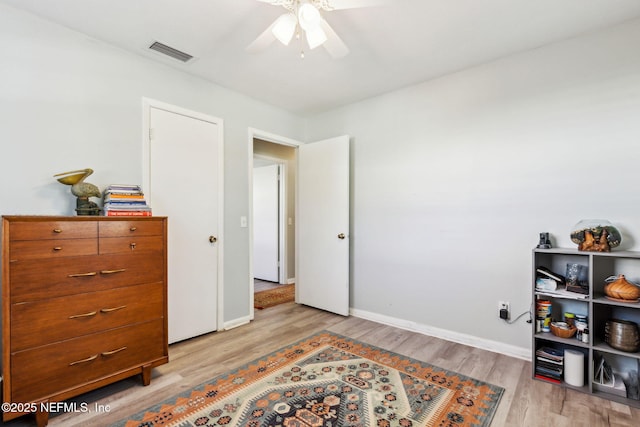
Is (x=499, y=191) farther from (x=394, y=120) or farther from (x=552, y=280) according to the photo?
(x=394, y=120)

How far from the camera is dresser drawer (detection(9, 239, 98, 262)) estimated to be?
61.5 inches

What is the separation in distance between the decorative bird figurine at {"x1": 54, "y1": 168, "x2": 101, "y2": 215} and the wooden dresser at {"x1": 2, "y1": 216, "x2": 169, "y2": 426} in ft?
0.84

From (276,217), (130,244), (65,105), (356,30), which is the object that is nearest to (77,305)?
(130,244)

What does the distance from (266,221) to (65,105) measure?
346 cm

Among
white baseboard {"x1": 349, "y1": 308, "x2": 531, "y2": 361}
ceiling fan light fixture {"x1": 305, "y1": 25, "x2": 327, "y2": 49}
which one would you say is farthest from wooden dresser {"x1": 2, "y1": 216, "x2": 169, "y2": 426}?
white baseboard {"x1": 349, "y1": 308, "x2": 531, "y2": 361}

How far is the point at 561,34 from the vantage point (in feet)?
7.22

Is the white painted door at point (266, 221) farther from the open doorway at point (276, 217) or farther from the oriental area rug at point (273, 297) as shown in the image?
the oriental area rug at point (273, 297)

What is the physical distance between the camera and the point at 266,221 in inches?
210

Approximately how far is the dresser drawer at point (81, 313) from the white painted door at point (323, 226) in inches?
74.2

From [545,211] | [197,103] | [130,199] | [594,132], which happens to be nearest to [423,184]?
[545,211]

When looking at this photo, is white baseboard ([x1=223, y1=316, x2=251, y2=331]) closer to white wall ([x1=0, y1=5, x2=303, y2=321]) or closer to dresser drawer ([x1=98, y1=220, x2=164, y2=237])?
dresser drawer ([x1=98, y1=220, x2=164, y2=237])

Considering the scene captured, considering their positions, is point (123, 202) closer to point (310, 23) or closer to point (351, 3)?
point (310, 23)

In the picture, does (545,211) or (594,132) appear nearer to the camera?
(594,132)

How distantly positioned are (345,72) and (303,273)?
238 centimetres
